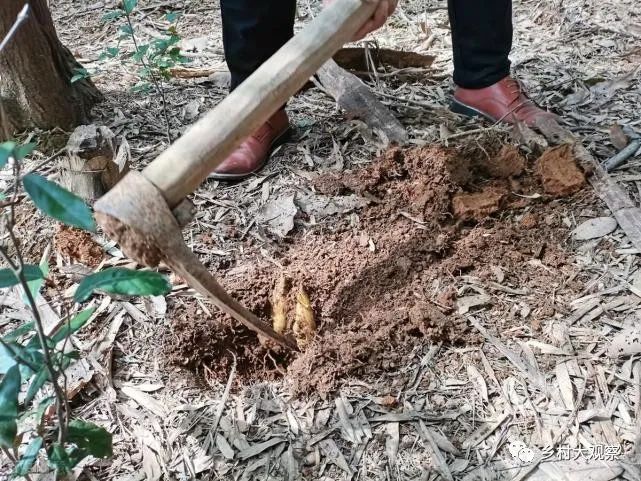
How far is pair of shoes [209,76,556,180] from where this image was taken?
236cm

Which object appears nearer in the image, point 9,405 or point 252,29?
point 9,405

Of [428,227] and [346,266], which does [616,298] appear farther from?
[346,266]

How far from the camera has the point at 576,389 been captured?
1.58 m

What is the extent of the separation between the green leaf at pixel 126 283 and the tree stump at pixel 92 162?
→ 0.99 m

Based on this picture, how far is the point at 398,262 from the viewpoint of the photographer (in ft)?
6.40

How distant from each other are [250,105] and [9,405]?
2.63ft

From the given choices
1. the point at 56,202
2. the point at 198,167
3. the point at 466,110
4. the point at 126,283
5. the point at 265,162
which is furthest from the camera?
the point at 466,110

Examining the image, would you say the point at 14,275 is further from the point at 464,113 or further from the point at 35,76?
the point at 464,113

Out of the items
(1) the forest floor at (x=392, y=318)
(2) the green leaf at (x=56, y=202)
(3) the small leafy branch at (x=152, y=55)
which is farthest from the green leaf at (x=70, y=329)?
(3) the small leafy branch at (x=152, y=55)

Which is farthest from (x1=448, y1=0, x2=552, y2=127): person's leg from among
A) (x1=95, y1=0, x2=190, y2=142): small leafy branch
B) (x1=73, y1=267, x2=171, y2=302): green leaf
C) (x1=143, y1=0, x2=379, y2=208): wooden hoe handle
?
(x1=73, y1=267, x2=171, y2=302): green leaf

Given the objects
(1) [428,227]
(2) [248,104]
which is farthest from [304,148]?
(2) [248,104]

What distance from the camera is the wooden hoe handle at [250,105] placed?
52.7 inches

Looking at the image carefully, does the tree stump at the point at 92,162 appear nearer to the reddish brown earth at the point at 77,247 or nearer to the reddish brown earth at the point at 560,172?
the reddish brown earth at the point at 77,247

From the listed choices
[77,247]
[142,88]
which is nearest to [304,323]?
[77,247]
